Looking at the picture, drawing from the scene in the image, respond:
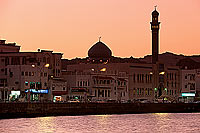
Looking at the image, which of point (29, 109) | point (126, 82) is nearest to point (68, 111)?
point (29, 109)

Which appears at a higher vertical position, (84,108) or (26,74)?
(26,74)

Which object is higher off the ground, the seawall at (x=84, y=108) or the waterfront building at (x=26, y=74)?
the waterfront building at (x=26, y=74)

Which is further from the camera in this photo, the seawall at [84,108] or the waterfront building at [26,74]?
the waterfront building at [26,74]

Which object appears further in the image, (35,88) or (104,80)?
(104,80)

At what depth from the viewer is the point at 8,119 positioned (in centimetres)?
13550

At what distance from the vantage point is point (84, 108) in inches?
6324

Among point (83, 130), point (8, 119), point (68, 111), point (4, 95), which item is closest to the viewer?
point (83, 130)

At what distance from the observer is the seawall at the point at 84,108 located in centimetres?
13950

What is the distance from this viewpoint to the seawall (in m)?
140

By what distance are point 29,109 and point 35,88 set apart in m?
23.1

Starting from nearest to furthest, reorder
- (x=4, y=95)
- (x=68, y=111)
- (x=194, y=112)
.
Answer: (x=68, y=111), (x=4, y=95), (x=194, y=112)

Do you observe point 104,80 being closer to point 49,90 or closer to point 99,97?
point 99,97

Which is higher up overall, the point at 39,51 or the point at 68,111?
the point at 39,51

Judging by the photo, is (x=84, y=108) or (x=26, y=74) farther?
(x=26, y=74)
